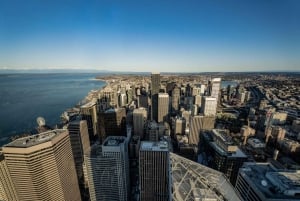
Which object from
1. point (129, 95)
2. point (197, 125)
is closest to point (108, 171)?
point (197, 125)

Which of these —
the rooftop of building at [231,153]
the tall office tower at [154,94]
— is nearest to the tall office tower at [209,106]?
the tall office tower at [154,94]

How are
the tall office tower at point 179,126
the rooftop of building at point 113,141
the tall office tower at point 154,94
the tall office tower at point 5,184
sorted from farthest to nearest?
the tall office tower at point 154,94
the tall office tower at point 179,126
the rooftop of building at point 113,141
the tall office tower at point 5,184

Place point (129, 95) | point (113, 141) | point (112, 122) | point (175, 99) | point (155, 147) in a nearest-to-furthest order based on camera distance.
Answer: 1. point (155, 147)
2. point (113, 141)
3. point (112, 122)
4. point (175, 99)
5. point (129, 95)

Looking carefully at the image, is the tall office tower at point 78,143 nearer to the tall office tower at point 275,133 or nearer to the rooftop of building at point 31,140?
the rooftop of building at point 31,140

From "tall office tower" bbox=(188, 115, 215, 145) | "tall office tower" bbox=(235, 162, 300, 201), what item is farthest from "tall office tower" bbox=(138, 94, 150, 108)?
"tall office tower" bbox=(235, 162, 300, 201)

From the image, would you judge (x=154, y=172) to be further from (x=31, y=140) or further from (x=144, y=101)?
(x=144, y=101)
